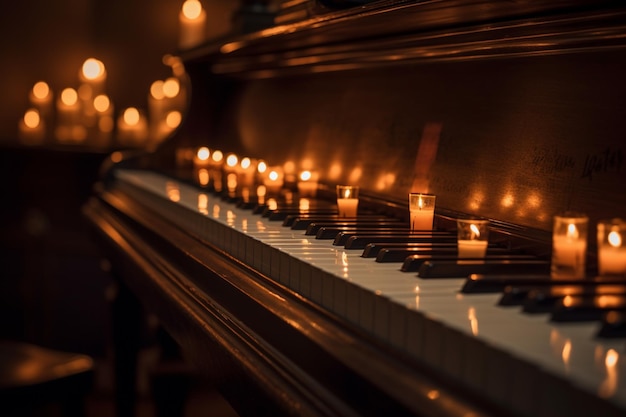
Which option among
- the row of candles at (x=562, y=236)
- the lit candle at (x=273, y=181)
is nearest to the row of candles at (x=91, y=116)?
the lit candle at (x=273, y=181)

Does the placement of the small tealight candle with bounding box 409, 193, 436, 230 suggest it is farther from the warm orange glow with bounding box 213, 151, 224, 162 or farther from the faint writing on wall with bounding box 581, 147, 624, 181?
the warm orange glow with bounding box 213, 151, 224, 162

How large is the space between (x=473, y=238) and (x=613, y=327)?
51cm

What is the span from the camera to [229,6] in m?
7.59

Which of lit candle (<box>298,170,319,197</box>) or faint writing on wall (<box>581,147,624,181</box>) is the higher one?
faint writing on wall (<box>581,147,624,181</box>)

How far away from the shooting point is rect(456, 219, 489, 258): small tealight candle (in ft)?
4.93

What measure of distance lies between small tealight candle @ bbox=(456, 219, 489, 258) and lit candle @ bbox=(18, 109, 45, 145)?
19.7ft

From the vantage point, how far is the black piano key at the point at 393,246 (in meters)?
1.62

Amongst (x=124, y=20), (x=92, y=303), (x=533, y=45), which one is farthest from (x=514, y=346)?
(x=124, y=20)

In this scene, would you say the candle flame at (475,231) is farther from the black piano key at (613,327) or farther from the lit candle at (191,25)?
the lit candle at (191,25)

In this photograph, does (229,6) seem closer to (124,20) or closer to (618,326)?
(124,20)

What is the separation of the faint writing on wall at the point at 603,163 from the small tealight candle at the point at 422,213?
0.33 m

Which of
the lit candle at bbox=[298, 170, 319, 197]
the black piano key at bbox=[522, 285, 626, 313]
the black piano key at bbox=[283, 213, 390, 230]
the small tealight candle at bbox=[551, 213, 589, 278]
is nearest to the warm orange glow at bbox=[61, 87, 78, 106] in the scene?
the lit candle at bbox=[298, 170, 319, 197]

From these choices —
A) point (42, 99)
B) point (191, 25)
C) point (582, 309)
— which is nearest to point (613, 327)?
point (582, 309)

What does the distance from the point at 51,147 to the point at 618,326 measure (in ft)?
18.8
